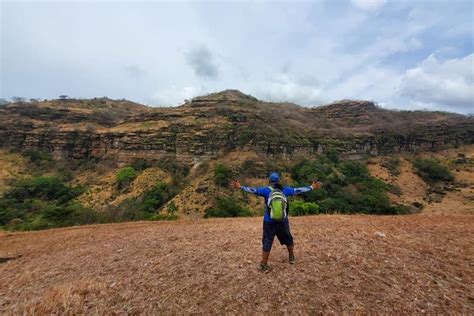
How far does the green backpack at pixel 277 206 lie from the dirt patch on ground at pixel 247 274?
105 cm

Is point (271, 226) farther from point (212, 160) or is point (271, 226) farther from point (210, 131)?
point (210, 131)

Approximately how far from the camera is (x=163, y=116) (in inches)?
1885

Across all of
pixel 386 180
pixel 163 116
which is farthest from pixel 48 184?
pixel 386 180

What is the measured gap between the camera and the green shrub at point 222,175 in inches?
1357

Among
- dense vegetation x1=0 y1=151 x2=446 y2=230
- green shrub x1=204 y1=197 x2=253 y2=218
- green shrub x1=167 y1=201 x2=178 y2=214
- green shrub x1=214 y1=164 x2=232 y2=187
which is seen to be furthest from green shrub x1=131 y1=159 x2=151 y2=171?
green shrub x1=204 y1=197 x2=253 y2=218

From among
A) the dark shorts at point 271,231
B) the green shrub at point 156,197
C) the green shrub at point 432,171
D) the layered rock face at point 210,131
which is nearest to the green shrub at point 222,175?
the layered rock face at point 210,131

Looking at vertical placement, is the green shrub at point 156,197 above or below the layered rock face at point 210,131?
below

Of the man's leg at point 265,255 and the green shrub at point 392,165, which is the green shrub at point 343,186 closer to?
the green shrub at point 392,165

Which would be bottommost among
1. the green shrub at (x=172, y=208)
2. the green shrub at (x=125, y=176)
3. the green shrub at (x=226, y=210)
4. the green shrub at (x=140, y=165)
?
the green shrub at (x=172, y=208)

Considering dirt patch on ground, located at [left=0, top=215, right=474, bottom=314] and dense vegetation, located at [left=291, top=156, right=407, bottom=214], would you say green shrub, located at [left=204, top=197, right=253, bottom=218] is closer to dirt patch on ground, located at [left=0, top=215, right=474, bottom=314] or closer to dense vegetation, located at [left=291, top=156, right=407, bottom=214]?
dense vegetation, located at [left=291, top=156, right=407, bottom=214]

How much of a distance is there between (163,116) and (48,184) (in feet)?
63.5

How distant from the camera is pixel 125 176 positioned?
123ft

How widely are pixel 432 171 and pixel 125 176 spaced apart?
45695mm

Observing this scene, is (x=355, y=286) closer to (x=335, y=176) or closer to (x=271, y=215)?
(x=271, y=215)
